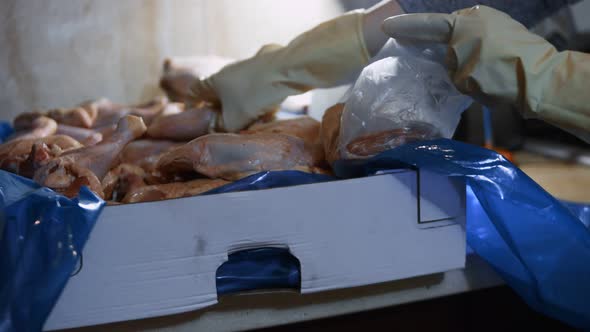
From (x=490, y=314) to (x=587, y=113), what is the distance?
314 millimetres

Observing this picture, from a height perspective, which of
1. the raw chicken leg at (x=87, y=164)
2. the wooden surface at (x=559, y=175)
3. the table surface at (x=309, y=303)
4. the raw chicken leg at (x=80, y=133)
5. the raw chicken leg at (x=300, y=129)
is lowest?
the wooden surface at (x=559, y=175)

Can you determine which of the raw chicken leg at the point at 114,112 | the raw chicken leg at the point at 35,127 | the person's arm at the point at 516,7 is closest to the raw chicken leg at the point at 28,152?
the raw chicken leg at the point at 35,127

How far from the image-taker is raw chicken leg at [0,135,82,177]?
0.71m

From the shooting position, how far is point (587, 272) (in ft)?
1.84

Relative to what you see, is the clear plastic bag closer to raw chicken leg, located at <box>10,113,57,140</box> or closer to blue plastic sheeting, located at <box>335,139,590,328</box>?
blue plastic sheeting, located at <box>335,139,590,328</box>

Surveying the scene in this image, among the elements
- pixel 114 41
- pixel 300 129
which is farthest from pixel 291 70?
pixel 114 41

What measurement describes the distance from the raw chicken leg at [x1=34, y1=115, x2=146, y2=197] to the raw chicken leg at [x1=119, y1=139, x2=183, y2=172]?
0.20 feet

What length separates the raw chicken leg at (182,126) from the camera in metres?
0.88

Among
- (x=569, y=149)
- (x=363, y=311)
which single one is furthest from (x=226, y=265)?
(x=569, y=149)

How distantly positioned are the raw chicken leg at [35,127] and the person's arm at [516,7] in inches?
28.1

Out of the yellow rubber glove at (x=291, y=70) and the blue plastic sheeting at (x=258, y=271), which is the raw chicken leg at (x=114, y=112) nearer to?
the yellow rubber glove at (x=291, y=70)

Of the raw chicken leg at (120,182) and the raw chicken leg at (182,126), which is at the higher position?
the raw chicken leg at (182,126)

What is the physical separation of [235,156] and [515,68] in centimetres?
36

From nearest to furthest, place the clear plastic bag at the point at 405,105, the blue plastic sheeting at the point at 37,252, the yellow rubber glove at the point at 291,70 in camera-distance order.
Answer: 1. the blue plastic sheeting at the point at 37,252
2. the clear plastic bag at the point at 405,105
3. the yellow rubber glove at the point at 291,70
